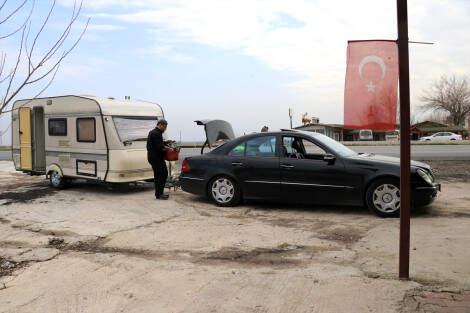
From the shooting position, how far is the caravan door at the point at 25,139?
1359 cm

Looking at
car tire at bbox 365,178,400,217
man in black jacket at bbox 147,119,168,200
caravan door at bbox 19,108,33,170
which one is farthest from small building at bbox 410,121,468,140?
car tire at bbox 365,178,400,217

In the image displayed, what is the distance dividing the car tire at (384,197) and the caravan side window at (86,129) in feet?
21.1

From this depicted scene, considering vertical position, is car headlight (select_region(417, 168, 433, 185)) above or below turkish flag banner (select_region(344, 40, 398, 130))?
A: below

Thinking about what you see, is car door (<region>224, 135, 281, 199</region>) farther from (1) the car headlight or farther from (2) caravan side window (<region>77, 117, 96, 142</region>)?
(2) caravan side window (<region>77, 117, 96, 142</region>)

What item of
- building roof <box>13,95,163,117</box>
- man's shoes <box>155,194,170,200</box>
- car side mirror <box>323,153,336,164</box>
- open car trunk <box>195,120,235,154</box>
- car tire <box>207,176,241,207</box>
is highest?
building roof <box>13,95,163,117</box>

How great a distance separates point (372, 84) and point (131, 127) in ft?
26.3

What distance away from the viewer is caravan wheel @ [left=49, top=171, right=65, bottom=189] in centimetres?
1288

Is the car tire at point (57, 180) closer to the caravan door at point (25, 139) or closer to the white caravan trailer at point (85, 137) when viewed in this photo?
the white caravan trailer at point (85, 137)

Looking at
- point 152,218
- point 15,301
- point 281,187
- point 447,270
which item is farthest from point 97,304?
point 281,187

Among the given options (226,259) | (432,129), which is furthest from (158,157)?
(432,129)

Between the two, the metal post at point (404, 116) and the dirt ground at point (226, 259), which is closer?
the dirt ground at point (226, 259)

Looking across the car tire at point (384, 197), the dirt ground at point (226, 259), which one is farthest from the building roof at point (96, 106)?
the car tire at point (384, 197)

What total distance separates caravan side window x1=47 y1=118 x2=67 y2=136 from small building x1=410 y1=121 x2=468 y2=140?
192 feet

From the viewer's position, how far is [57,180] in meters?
13.0
